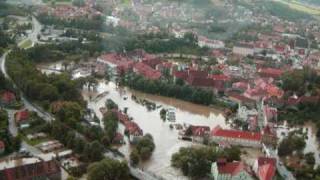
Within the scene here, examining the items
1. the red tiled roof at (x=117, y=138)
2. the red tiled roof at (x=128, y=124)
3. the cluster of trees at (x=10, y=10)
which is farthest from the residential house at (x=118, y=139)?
the cluster of trees at (x=10, y=10)

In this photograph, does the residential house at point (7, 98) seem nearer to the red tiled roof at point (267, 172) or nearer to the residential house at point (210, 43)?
the red tiled roof at point (267, 172)

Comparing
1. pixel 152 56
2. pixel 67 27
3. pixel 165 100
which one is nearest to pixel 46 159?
pixel 165 100

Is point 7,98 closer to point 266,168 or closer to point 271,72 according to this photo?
point 266,168

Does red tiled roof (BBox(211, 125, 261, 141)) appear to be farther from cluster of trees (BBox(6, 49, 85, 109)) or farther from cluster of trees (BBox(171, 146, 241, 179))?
cluster of trees (BBox(6, 49, 85, 109))

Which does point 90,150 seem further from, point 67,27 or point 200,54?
point 67,27

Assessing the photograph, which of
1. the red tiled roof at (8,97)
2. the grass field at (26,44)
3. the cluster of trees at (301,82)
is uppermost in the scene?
the cluster of trees at (301,82)

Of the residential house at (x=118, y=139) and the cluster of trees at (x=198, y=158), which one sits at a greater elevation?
the cluster of trees at (x=198, y=158)

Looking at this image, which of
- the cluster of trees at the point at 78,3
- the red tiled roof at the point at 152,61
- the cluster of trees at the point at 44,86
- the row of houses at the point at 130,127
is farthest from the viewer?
the cluster of trees at the point at 78,3
